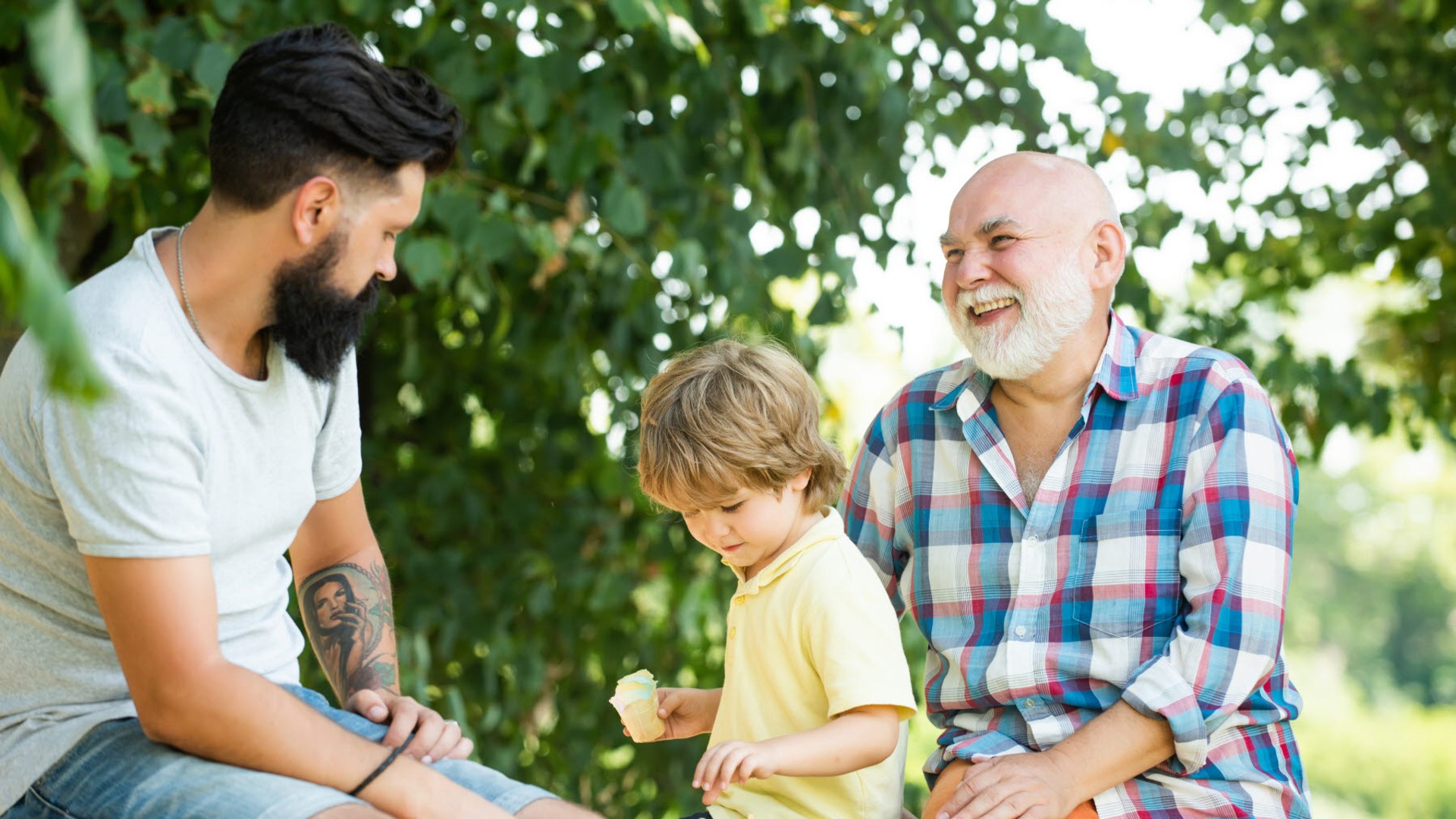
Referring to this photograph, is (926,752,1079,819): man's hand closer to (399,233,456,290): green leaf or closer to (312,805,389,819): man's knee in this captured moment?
(312,805,389,819): man's knee

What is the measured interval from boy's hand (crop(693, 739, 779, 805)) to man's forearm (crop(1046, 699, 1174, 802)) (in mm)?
550

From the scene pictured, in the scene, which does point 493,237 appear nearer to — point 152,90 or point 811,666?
point 152,90

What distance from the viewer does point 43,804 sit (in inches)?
64.6

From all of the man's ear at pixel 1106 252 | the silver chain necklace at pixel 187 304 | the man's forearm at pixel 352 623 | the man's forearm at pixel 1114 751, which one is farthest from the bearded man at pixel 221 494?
the man's ear at pixel 1106 252

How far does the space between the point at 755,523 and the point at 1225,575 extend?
72 cm

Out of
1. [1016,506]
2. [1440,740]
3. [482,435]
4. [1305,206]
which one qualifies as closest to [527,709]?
[482,435]

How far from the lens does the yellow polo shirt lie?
70.6 inches

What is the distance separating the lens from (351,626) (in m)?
2.14

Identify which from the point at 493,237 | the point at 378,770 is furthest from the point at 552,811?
the point at 493,237

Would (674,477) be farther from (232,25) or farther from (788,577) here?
(232,25)

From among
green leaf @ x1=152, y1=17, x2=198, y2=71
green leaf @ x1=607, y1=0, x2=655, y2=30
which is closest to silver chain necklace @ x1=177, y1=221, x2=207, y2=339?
green leaf @ x1=607, y1=0, x2=655, y2=30

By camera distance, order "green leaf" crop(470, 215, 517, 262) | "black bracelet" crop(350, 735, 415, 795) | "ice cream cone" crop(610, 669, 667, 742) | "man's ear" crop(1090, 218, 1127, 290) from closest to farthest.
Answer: "black bracelet" crop(350, 735, 415, 795) → "ice cream cone" crop(610, 669, 667, 742) → "man's ear" crop(1090, 218, 1127, 290) → "green leaf" crop(470, 215, 517, 262)

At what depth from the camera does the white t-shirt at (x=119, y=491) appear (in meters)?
1.60

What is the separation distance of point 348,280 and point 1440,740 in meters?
24.5
